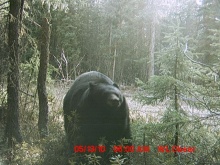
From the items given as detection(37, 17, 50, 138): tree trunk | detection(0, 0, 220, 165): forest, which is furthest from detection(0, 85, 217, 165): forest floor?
detection(37, 17, 50, 138): tree trunk

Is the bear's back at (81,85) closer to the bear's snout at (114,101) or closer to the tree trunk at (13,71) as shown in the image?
the bear's snout at (114,101)

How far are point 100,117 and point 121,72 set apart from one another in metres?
3.02

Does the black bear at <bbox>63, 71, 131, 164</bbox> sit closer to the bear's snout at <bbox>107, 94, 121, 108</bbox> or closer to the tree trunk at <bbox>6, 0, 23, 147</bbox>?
the bear's snout at <bbox>107, 94, 121, 108</bbox>

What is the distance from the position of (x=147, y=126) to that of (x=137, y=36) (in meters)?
4.40

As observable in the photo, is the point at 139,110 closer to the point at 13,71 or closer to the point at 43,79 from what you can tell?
the point at 43,79

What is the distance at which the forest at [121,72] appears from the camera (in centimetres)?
355

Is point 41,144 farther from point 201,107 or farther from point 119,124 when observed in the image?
point 201,107

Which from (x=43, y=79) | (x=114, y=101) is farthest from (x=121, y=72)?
(x=114, y=101)

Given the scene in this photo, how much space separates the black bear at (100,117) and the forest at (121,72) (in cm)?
20

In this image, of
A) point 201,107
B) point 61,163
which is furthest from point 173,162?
point 61,163

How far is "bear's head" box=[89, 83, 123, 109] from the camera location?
3752 millimetres

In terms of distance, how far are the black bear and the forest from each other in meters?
0.20

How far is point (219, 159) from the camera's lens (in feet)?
10.6

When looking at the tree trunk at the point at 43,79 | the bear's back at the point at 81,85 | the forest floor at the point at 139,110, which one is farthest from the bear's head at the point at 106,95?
the tree trunk at the point at 43,79
